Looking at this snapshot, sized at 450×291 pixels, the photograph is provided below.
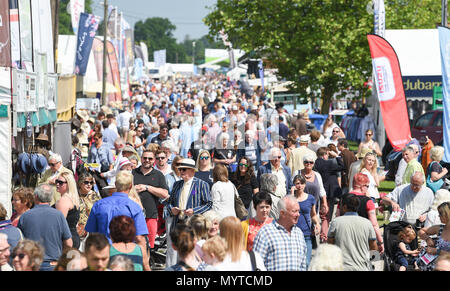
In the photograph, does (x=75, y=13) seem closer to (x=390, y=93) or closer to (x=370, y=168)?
(x=390, y=93)

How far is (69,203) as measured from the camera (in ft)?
28.6

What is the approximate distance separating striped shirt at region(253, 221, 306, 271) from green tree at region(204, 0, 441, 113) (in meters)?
22.5

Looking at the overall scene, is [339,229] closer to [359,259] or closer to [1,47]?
[359,259]

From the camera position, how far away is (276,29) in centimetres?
3039

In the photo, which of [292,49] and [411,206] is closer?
[411,206]

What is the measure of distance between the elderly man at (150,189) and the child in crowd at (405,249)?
3007 mm

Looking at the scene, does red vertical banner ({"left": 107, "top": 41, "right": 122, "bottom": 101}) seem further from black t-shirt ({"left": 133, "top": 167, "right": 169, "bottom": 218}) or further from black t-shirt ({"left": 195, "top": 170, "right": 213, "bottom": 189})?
black t-shirt ({"left": 133, "top": 167, "right": 169, "bottom": 218})

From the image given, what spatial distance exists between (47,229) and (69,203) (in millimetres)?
1064

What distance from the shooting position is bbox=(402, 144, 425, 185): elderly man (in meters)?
11.5

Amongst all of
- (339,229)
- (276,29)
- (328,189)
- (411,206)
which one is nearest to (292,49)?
(276,29)

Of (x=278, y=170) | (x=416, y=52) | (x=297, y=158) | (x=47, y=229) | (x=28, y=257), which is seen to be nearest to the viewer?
(x=28, y=257)

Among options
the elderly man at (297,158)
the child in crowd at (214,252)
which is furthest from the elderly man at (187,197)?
the elderly man at (297,158)

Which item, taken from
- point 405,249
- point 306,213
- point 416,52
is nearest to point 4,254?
point 306,213
